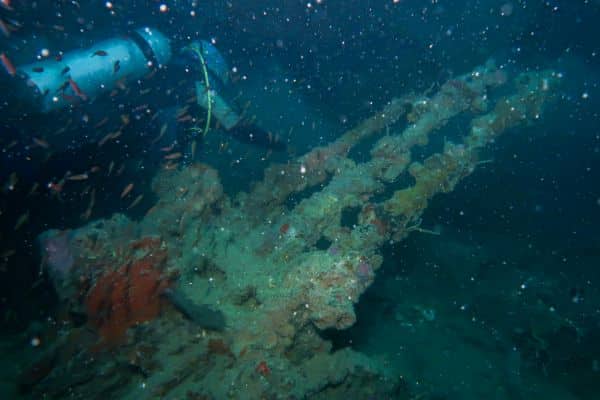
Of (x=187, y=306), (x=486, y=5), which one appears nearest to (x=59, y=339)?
(x=187, y=306)

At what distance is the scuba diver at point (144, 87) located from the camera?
679 centimetres

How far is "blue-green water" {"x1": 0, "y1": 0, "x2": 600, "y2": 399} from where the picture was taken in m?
3.82

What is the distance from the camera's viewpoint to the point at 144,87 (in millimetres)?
8406

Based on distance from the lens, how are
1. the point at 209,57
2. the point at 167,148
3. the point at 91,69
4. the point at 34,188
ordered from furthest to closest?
the point at 209,57
the point at 91,69
the point at 167,148
the point at 34,188

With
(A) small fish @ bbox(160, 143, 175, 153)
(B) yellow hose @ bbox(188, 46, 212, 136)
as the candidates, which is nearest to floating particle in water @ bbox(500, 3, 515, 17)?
(B) yellow hose @ bbox(188, 46, 212, 136)

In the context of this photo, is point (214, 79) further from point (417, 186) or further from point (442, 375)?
point (442, 375)

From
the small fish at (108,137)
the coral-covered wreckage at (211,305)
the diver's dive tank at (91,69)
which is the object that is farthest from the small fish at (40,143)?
the coral-covered wreckage at (211,305)

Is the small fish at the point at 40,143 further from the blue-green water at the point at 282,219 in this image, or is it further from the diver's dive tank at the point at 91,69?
the diver's dive tank at the point at 91,69

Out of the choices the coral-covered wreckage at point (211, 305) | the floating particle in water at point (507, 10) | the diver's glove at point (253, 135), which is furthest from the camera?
the floating particle in water at point (507, 10)

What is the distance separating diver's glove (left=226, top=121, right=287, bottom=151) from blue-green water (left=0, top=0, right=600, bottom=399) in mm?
74

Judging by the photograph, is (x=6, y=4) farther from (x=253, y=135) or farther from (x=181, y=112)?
(x=253, y=135)

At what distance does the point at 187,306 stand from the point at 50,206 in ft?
14.2

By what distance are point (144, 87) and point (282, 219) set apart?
5.48 meters

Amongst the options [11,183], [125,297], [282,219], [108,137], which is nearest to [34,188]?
[11,183]
